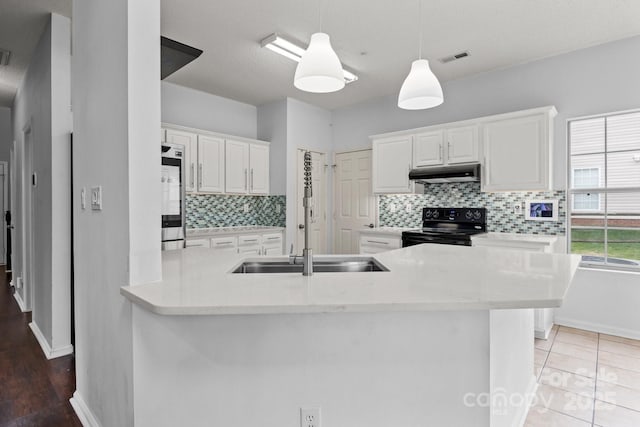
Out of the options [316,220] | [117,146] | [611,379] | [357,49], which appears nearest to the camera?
[117,146]

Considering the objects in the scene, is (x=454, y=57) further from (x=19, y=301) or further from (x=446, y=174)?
(x=19, y=301)

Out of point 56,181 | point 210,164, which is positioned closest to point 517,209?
point 210,164

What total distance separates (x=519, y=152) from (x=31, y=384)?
15.4 ft

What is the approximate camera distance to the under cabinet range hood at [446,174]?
3893 mm

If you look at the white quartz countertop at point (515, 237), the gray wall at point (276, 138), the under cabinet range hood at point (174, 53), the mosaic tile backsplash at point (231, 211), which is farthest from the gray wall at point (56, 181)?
the white quartz countertop at point (515, 237)

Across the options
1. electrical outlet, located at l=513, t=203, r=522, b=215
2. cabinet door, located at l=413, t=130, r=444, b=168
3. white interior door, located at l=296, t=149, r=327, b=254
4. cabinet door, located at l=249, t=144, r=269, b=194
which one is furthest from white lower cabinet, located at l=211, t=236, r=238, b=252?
electrical outlet, located at l=513, t=203, r=522, b=215

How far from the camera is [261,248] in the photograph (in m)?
4.75

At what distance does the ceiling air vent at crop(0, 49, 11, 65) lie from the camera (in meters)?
3.49

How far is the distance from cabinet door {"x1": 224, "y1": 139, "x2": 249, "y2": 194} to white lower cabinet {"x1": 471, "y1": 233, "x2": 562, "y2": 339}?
10.1 feet

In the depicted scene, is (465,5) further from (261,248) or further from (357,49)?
(261,248)

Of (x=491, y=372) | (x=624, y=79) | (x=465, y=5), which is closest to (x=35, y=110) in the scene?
(x=465, y=5)

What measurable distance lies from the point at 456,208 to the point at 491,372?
3.22 meters

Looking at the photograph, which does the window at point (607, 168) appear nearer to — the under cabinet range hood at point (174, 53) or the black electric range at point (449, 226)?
the black electric range at point (449, 226)

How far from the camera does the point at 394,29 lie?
125 inches
